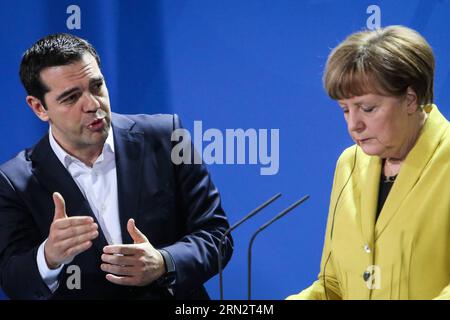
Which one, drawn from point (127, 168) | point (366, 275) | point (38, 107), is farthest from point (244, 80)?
point (366, 275)

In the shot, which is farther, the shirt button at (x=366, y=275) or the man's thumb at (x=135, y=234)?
the man's thumb at (x=135, y=234)

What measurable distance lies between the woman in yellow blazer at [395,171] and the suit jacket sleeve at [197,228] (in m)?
0.58

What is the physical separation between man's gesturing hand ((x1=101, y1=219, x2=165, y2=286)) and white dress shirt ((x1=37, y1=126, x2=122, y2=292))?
131 mm

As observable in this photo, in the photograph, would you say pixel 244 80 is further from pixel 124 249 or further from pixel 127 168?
pixel 124 249

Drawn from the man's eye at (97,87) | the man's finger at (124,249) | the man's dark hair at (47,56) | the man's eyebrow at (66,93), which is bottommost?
the man's finger at (124,249)

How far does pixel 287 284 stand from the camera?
312 centimetres

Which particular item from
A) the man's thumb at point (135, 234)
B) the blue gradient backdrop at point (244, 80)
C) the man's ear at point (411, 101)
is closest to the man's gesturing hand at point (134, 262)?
the man's thumb at point (135, 234)

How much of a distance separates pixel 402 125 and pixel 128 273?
43.2 inches

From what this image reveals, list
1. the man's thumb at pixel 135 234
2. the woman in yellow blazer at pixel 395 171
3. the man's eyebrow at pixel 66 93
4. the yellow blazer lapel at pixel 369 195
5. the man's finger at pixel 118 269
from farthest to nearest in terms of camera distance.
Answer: the man's eyebrow at pixel 66 93
the man's finger at pixel 118 269
the man's thumb at pixel 135 234
the yellow blazer lapel at pixel 369 195
the woman in yellow blazer at pixel 395 171

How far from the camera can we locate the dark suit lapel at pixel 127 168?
3.02 metres

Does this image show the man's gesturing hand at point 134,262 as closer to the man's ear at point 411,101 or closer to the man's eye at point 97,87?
the man's eye at point 97,87

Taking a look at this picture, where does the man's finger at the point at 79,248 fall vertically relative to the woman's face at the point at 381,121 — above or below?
below

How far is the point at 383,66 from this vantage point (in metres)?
2.37

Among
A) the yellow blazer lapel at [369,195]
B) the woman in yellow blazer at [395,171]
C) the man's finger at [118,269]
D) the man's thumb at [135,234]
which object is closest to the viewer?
the woman in yellow blazer at [395,171]
